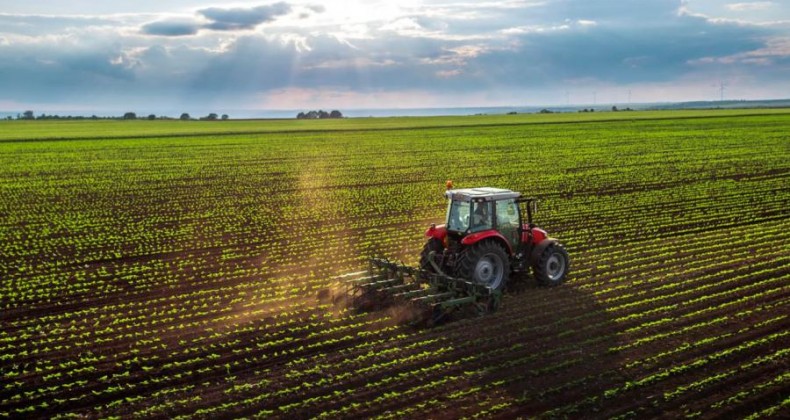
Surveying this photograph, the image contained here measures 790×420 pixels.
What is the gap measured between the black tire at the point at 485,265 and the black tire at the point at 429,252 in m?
0.85

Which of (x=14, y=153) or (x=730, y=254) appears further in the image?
(x=14, y=153)

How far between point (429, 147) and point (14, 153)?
33370mm

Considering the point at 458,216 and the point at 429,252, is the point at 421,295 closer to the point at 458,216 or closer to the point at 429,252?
the point at 429,252

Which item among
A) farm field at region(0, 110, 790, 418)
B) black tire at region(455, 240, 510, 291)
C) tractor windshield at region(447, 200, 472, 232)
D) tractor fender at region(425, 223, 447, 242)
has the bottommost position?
farm field at region(0, 110, 790, 418)

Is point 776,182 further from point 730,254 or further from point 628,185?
point 730,254

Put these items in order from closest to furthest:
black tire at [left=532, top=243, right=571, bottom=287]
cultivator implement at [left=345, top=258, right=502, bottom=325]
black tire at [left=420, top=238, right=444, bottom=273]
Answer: cultivator implement at [left=345, top=258, right=502, bottom=325]
black tire at [left=420, top=238, right=444, bottom=273]
black tire at [left=532, top=243, right=571, bottom=287]

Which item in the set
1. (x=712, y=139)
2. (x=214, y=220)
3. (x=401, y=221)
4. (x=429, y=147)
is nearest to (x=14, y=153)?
(x=429, y=147)

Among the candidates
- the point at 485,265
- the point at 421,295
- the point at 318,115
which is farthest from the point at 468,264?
the point at 318,115

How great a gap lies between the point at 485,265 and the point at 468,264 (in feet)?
1.59

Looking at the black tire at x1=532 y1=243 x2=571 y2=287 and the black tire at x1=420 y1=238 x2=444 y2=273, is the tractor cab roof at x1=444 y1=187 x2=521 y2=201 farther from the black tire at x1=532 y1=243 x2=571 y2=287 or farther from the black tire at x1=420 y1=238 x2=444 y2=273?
the black tire at x1=532 y1=243 x2=571 y2=287

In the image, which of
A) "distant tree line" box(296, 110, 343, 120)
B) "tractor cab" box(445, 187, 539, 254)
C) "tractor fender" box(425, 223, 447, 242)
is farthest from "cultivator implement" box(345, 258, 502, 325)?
"distant tree line" box(296, 110, 343, 120)

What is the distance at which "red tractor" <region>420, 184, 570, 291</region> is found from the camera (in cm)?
1386

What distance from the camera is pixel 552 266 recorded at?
1523 centimetres

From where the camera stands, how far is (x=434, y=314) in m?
13.0
